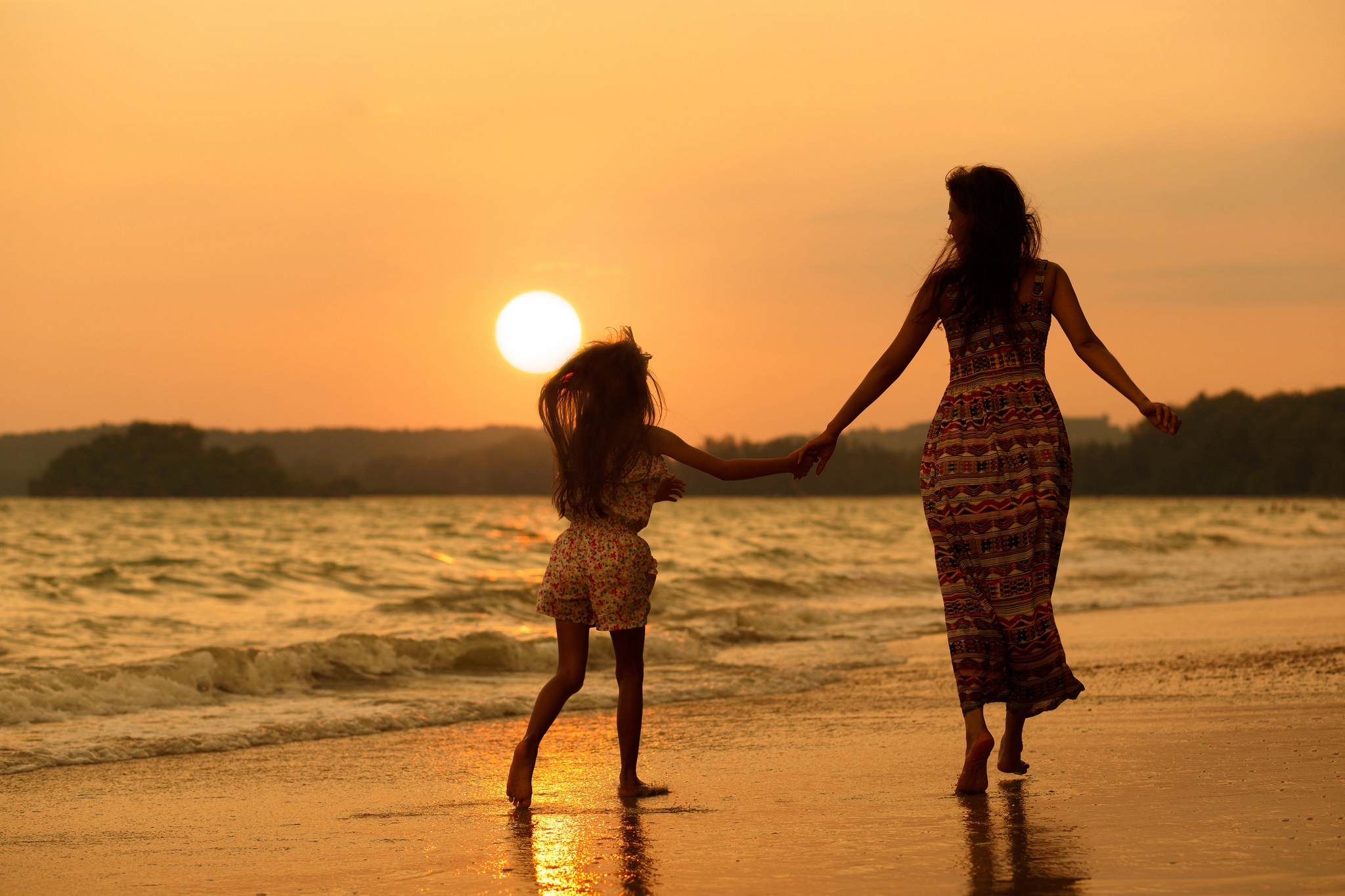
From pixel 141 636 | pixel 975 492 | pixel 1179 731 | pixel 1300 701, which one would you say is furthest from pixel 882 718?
pixel 141 636

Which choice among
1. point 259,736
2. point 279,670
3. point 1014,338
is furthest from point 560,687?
point 279,670

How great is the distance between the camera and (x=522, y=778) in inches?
165

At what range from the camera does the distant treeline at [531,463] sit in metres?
86.5

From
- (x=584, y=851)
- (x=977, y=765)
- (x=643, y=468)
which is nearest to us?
(x=584, y=851)

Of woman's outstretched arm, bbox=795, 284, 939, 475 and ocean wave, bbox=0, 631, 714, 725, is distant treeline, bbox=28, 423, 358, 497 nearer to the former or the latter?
ocean wave, bbox=0, 631, 714, 725

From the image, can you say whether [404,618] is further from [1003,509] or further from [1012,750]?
[1003,509]

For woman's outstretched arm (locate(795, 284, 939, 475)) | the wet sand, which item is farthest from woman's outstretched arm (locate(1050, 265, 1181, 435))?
the wet sand

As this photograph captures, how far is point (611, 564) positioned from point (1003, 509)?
1.29 metres

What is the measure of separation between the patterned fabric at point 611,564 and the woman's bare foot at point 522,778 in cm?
46

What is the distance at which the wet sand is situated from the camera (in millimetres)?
3074

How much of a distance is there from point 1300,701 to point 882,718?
6.28 feet

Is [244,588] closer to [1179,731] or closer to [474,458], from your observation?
[1179,731]

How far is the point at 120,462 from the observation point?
90.6m

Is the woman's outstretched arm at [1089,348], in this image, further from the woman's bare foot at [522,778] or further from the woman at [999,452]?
the woman's bare foot at [522,778]
